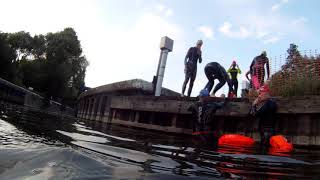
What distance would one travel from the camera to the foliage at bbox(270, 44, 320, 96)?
6.93 meters

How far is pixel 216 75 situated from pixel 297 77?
267cm

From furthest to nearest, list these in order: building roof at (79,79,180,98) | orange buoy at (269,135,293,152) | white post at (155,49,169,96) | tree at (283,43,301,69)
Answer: building roof at (79,79,180,98) → white post at (155,49,169,96) → tree at (283,43,301,69) → orange buoy at (269,135,293,152)

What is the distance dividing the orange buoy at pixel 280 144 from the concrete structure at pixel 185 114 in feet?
2.40

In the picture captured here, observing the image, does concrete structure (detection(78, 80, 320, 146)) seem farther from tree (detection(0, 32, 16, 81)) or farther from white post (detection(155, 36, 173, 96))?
tree (detection(0, 32, 16, 81))

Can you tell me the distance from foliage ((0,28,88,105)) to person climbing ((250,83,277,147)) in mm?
28699

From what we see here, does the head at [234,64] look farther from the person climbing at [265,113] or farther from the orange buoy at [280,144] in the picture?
the orange buoy at [280,144]

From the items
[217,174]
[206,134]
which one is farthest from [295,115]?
[217,174]

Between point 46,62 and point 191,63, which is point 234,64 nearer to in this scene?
point 191,63

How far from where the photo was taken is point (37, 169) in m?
2.15

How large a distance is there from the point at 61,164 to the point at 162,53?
8953 millimetres

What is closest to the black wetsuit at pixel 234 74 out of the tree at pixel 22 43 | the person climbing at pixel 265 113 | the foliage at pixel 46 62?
the person climbing at pixel 265 113

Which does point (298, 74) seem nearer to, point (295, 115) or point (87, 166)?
point (295, 115)

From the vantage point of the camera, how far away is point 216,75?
9.55m

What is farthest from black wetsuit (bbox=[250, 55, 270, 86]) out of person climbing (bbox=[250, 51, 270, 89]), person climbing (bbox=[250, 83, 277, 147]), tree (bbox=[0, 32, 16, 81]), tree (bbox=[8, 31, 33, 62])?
tree (bbox=[8, 31, 33, 62])
